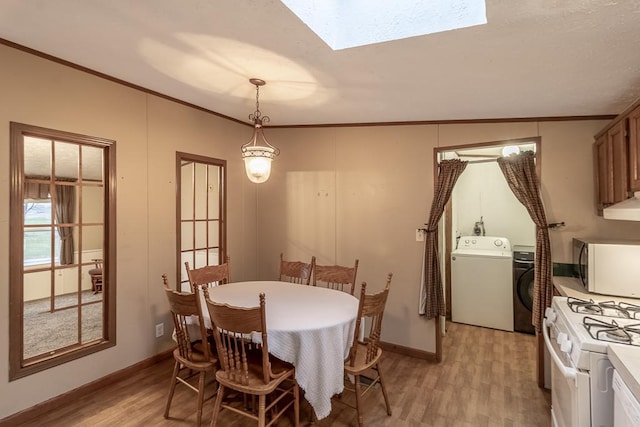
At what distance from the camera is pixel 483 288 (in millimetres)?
4281

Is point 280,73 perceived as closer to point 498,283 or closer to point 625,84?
point 625,84

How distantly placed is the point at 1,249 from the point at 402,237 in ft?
10.6

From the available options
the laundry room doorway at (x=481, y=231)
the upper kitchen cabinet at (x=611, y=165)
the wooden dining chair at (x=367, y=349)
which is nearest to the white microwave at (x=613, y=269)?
the upper kitchen cabinet at (x=611, y=165)

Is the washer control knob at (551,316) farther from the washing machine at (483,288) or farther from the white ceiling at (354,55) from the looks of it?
the washing machine at (483,288)

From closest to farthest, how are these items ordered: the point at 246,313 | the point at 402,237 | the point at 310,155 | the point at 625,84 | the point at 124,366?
1. the point at 246,313
2. the point at 625,84
3. the point at 124,366
4. the point at 402,237
5. the point at 310,155

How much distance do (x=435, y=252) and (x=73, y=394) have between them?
3271 millimetres

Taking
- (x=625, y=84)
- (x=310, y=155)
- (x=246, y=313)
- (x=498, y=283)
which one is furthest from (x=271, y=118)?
(x=498, y=283)

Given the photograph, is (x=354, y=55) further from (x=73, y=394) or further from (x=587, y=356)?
(x=73, y=394)

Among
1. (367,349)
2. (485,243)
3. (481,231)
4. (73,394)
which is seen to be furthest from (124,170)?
(481,231)

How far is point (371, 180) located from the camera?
12.0 ft

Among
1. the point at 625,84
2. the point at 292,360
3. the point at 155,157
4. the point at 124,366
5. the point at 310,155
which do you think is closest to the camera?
the point at 292,360

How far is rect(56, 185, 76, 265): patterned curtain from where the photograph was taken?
271 centimetres

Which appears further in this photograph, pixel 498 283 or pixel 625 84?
pixel 498 283

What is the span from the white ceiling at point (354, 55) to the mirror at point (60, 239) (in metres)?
0.75
